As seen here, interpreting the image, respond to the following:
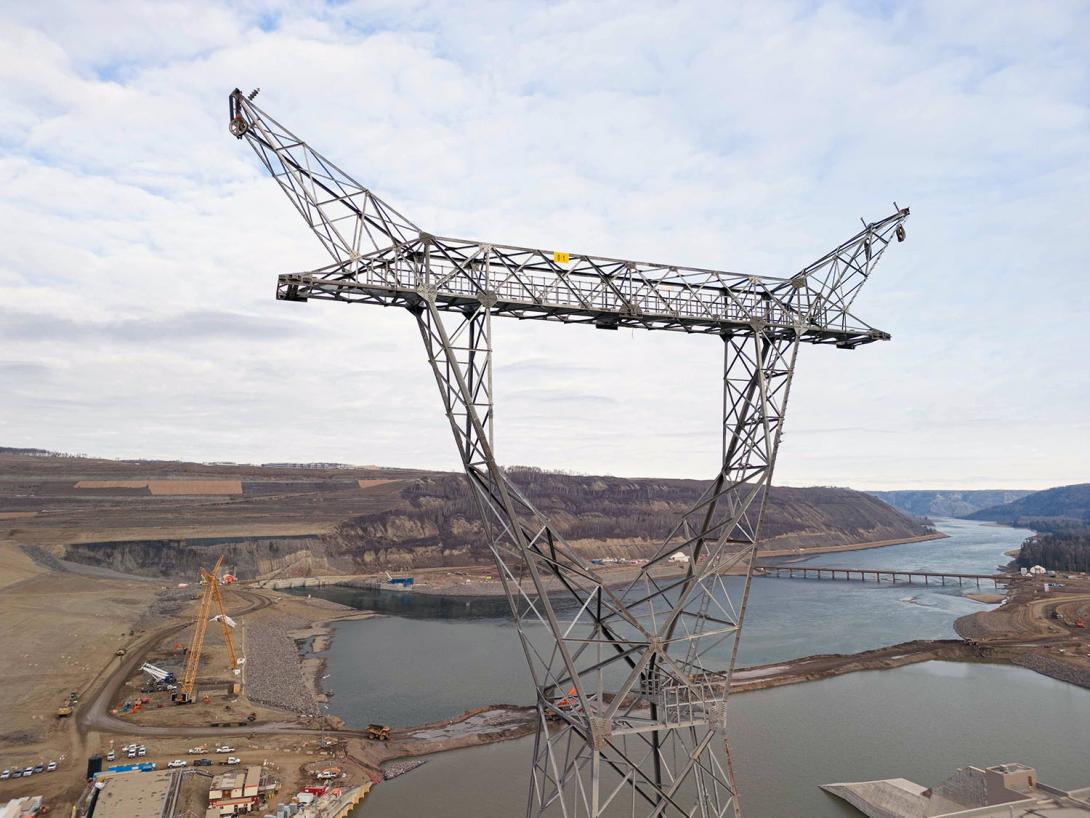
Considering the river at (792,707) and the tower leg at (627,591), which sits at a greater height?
the tower leg at (627,591)

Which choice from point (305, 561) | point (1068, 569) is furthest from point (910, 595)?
point (305, 561)

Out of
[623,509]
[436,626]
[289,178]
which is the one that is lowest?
[436,626]

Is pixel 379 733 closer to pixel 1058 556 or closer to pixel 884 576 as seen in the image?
pixel 884 576

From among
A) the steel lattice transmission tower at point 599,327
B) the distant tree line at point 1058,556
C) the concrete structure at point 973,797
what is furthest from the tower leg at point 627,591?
the distant tree line at point 1058,556

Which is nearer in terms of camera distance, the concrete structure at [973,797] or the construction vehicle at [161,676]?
the concrete structure at [973,797]

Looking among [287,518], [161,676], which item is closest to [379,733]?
[161,676]

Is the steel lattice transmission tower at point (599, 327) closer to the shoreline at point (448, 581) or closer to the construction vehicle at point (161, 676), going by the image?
the construction vehicle at point (161, 676)

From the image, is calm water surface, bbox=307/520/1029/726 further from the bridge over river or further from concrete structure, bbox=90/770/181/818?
concrete structure, bbox=90/770/181/818

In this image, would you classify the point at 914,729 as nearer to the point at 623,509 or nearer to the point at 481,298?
the point at 481,298
